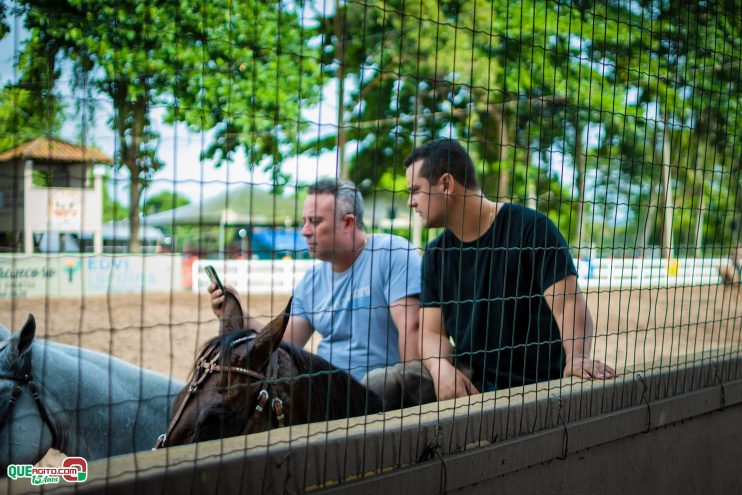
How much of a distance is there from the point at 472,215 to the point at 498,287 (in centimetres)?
33

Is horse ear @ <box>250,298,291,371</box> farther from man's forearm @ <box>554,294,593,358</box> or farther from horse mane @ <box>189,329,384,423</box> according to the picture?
man's forearm @ <box>554,294,593,358</box>

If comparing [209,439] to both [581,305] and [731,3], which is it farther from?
[731,3]

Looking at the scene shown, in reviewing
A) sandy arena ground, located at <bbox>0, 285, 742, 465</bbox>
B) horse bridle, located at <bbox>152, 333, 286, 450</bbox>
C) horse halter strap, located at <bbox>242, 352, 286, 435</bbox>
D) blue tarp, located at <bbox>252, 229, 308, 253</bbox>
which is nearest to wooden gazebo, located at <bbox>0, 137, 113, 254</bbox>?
blue tarp, located at <bbox>252, 229, 308, 253</bbox>

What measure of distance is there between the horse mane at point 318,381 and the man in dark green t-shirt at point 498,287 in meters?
0.42

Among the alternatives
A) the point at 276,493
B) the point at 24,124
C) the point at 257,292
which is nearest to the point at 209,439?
the point at 276,493

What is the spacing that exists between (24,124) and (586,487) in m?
2.31

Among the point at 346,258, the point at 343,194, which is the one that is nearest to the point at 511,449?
the point at 346,258

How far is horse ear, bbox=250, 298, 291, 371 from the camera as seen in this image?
175cm

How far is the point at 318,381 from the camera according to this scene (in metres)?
2.07

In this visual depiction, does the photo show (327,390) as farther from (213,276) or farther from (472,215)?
(472,215)

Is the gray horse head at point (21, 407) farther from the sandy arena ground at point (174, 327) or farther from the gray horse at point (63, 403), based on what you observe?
the sandy arena ground at point (174, 327)

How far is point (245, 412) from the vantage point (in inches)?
70.4

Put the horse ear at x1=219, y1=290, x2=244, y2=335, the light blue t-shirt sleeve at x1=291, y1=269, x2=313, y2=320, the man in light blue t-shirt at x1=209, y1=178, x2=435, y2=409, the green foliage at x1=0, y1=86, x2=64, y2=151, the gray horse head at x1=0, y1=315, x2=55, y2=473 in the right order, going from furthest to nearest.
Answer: the light blue t-shirt sleeve at x1=291, y1=269, x2=313, y2=320 → the man in light blue t-shirt at x1=209, y1=178, x2=435, y2=409 → the horse ear at x1=219, y1=290, x2=244, y2=335 → the gray horse head at x1=0, y1=315, x2=55, y2=473 → the green foliage at x1=0, y1=86, x2=64, y2=151

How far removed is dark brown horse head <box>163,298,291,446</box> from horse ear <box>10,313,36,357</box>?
2.41ft
